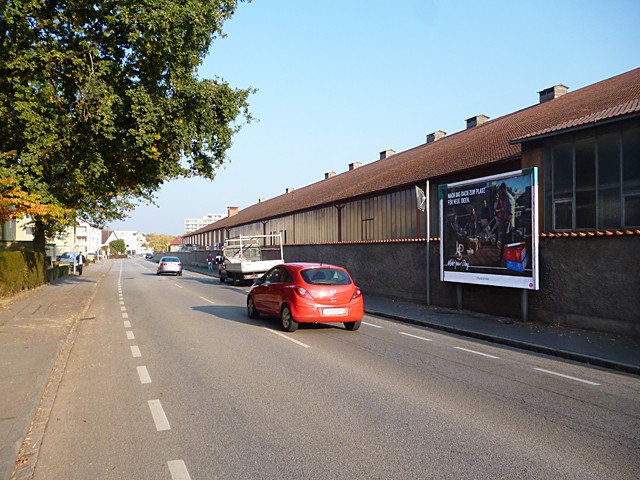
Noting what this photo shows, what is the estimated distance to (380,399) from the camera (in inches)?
236

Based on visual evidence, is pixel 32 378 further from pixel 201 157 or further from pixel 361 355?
pixel 201 157

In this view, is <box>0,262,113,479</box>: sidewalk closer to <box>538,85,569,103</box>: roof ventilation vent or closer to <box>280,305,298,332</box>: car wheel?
<box>280,305,298,332</box>: car wheel

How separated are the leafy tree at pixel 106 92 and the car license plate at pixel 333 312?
6.78 meters

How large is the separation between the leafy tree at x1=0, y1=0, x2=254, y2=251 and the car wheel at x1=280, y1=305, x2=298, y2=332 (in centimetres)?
608

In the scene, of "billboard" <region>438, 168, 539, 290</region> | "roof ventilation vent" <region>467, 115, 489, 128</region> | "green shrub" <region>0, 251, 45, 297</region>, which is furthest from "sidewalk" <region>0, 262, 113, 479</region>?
"roof ventilation vent" <region>467, 115, 489, 128</region>

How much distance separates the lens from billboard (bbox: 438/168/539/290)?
38.7 feet

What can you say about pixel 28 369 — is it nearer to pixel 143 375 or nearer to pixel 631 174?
pixel 143 375

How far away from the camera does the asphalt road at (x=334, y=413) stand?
411 centimetres

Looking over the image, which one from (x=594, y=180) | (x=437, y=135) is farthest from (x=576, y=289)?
(x=437, y=135)

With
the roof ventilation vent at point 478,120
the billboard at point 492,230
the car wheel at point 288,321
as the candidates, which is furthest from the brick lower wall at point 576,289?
the roof ventilation vent at point 478,120

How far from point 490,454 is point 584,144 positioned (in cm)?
914

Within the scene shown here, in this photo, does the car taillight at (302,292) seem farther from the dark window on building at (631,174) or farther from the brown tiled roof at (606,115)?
the dark window on building at (631,174)

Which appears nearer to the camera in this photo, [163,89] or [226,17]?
[163,89]

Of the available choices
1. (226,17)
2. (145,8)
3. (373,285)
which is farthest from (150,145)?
(373,285)
